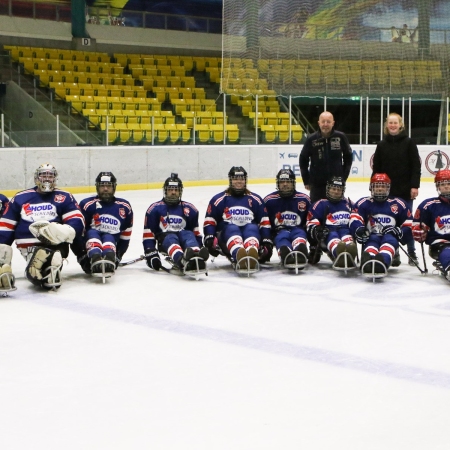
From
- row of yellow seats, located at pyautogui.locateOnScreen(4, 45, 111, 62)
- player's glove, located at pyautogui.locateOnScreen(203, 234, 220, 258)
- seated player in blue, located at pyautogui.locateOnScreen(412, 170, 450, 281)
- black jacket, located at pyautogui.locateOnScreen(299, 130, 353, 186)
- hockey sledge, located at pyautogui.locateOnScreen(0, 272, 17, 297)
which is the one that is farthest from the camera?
row of yellow seats, located at pyautogui.locateOnScreen(4, 45, 111, 62)

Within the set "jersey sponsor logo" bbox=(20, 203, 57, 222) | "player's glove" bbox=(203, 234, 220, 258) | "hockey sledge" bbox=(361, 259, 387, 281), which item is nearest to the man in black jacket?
"player's glove" bbox=(203, 234, 220, 258)

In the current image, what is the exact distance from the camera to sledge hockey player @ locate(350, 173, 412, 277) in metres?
6.30

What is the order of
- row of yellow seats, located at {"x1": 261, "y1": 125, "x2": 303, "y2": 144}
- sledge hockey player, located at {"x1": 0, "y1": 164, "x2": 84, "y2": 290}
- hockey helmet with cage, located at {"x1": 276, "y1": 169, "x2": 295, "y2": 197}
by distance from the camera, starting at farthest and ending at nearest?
row of yellow seats, located at {"x1": 261, "y1": 125, "x2": 303, "y2": 144} → hockey helmet with cage, located at {"x1": 276, "y1": 169, "x2": 295, "y2": 197} → sledge hockey player, located at {"x1": 0, "y1": 164, "x2": 84, "y2": 290}

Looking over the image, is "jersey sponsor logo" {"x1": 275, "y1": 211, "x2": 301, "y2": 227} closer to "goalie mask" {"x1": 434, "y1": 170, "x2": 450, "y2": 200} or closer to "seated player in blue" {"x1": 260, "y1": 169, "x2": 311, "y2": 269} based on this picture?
"seated player in blue" {"x1": 260, "y1": 169, "x2": 311, "y2": 269}

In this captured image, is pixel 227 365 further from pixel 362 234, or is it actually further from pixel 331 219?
pixel 331 219

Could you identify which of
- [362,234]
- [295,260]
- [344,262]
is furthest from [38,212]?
[362,234]

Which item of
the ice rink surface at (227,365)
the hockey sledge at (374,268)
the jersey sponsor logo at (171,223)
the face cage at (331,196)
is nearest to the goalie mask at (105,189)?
the jersey sponsor logo at (171,223)

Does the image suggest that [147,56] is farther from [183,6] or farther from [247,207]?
[247,207]

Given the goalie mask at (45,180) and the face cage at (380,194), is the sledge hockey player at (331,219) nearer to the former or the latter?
the face cage at (380,194)

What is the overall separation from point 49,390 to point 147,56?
17443 mm

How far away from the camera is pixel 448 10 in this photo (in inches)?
548

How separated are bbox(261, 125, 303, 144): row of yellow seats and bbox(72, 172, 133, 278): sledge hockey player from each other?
9317 mm

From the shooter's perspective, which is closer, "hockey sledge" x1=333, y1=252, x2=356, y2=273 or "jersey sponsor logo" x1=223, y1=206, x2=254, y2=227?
"hockey sledge" x1=333, y1=252, x2=356, y2=273

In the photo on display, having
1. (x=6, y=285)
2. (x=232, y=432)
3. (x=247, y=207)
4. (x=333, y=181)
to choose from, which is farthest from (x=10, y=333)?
(x=333, y=181)
